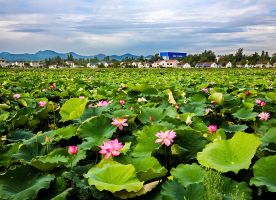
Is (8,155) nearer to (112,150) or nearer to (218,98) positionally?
(112,150)

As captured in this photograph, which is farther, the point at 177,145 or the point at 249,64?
the point at 249,64

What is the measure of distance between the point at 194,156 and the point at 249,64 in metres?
84.9

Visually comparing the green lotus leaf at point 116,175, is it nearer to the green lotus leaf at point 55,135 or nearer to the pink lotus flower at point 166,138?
the pink lotus flower at point 166,138

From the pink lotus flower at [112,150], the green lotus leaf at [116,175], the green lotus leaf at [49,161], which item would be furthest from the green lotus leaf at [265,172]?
the green lotus leaf at [49,161]

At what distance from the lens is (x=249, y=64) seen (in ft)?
268

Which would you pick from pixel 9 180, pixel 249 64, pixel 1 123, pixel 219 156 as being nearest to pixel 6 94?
pixel 1 123

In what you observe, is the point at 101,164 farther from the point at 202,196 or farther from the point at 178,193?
the point at 202,196

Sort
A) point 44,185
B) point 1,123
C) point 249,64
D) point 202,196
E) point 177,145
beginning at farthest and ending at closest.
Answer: point 249,64, point 1,123, point 177,145, point 44,185, point 202,196

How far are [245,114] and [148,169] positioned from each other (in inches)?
63.1

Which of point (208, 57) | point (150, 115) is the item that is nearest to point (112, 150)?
point (150, 115)

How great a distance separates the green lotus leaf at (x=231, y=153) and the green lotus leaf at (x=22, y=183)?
74 centimetres

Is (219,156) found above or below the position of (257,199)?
above

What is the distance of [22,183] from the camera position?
158cm

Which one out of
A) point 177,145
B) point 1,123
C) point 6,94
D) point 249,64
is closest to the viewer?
point 177,145
